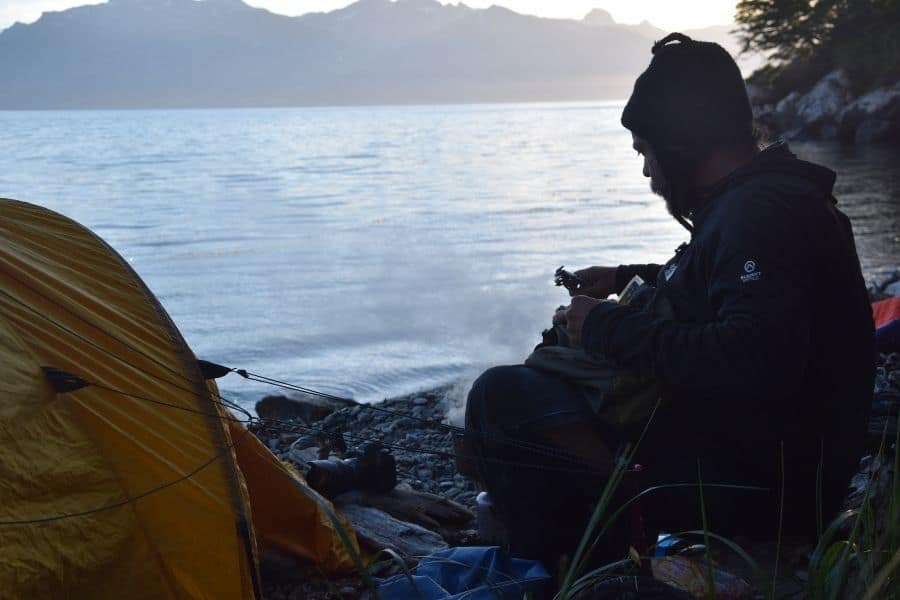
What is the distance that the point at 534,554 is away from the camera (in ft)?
10.6

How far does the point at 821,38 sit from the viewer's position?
50.0m

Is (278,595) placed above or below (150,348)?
below

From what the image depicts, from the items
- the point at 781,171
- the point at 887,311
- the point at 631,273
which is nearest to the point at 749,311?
the point at 781,171

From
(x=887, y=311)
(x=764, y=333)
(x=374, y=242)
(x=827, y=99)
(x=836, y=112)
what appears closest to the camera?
(x=764, y=333)

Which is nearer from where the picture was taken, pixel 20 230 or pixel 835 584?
pixel 835 584

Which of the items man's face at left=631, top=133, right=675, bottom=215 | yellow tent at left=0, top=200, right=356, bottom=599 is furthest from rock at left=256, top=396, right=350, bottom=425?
man's face at left=631, top=133, right=675, bottom=215

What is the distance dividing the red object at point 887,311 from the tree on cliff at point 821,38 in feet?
132

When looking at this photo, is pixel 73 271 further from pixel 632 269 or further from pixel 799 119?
pixel 799 119

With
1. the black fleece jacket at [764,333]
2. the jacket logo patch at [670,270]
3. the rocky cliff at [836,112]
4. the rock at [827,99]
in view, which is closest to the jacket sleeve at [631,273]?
the jacket logo patch at [670,270]

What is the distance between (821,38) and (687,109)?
51589 millimetres

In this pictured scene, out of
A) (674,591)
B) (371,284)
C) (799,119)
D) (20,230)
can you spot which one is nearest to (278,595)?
(20,230)

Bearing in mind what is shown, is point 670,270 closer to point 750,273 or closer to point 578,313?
point 578,313

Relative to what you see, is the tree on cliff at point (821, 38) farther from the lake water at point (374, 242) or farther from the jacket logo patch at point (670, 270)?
the jacket logo patch at point (670, 270)

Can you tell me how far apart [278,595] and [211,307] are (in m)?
9.33
